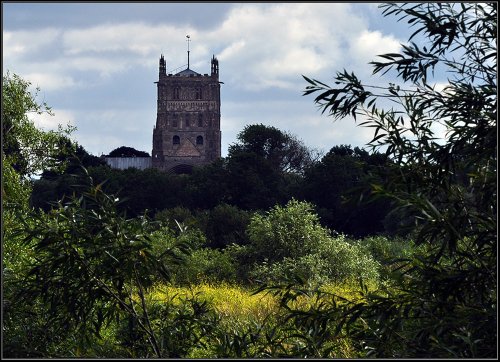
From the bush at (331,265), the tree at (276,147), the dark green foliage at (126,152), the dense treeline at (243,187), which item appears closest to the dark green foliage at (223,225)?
the dense treeline at (243,187)

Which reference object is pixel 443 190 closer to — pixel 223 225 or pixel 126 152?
pixel 223 225

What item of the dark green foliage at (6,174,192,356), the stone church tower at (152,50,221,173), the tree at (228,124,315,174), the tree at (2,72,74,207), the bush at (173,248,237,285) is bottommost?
the bush at (173,248,237,285)

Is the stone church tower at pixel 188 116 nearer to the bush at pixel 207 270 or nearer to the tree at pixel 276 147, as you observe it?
the tree at pixel 276 147

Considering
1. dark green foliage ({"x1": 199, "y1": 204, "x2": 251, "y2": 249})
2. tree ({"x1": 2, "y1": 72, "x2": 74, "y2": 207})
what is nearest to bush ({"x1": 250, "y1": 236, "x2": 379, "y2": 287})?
tree ({"x1": 2, "y1": 72, "x2": 74, "y2": 207})

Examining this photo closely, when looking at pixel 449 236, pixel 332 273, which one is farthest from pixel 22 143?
pixel 449 236

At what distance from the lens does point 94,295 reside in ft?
35.0

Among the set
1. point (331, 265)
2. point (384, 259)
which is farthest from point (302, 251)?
point (384, 259)

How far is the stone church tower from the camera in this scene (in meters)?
130

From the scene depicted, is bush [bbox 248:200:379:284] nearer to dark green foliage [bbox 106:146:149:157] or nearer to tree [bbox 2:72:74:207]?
tree [bbox 2:72:74:207]

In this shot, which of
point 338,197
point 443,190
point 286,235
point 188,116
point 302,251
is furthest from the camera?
point 188,116

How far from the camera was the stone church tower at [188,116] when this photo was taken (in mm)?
130500

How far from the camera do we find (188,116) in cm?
13488

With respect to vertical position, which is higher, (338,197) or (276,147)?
(276,147)

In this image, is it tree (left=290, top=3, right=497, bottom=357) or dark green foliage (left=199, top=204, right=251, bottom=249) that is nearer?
tree (left=290, top=3, right=497, bottom=357)
